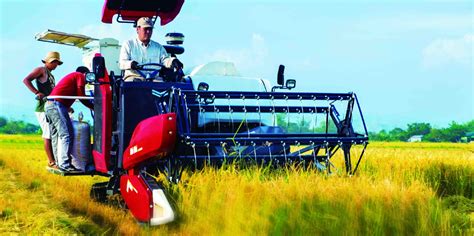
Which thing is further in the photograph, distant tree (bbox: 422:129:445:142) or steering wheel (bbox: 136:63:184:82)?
distant tree (bbox: 422:129:445:142)

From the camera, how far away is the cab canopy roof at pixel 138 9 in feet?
34.5

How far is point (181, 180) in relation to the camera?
730cm

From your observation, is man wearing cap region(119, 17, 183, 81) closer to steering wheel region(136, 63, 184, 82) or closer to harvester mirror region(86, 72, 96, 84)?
steering wheel region(136, 63, 184, 82)

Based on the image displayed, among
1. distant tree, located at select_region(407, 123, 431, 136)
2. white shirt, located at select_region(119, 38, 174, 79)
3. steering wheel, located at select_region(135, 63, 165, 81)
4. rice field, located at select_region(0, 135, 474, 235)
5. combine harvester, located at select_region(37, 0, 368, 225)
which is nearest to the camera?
rice field, located at select_region(0, 135, 474, 235)

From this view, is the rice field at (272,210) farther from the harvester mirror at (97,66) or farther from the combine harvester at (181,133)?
the harvester mirror at (97,66)

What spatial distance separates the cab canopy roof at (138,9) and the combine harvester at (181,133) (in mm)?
1970

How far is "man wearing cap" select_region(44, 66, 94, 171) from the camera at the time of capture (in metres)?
9.06

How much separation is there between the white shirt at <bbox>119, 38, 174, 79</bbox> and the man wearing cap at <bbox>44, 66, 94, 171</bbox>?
0.95 meters

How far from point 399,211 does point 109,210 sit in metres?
3.62

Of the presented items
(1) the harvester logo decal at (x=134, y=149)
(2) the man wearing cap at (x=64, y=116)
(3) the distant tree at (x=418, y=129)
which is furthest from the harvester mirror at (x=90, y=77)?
(3) the distant tree at (x=418, y=129)

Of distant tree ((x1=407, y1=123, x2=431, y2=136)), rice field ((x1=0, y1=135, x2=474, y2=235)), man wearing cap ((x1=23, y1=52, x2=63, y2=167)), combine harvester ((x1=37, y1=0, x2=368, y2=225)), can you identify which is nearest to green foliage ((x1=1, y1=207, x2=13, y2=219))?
rice field ((x1=0, y1=135, x2=474, y2=235))

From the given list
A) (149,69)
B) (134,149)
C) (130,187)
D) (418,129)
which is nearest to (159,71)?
(149,69)

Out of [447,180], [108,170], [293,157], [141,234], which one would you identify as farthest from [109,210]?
[447,180]

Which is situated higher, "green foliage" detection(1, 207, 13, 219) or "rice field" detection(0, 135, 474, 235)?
"rice field" detection(0, 135, 474, 235)
